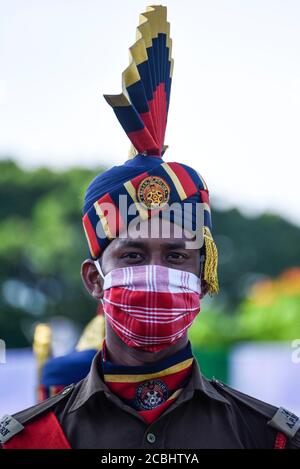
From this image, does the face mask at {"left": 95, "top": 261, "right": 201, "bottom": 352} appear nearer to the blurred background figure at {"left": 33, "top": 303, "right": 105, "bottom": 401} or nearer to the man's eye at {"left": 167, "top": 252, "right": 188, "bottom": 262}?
the man's eye at {"left": 167, "top": 252, "right": 188, "bottom": 262}

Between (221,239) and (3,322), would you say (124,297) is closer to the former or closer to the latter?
(3,322)

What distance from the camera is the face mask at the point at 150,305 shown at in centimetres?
409

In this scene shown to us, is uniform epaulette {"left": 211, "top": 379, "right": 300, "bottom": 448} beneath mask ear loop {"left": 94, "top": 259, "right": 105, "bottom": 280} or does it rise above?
beneath

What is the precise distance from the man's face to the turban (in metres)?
0.05

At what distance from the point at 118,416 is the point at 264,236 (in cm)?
4080

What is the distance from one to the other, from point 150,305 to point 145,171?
0.57 meters

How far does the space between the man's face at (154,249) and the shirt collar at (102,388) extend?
407 millimetres

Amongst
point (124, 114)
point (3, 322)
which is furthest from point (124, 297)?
point (3, 322)

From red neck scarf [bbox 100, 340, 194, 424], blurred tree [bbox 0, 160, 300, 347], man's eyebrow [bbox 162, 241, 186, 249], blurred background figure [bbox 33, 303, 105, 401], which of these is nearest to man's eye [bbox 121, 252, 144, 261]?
man's eyebrow [bbox 162, 241, 186, 249]

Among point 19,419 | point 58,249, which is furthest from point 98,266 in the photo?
point 58,249

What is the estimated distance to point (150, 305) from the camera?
4098 millimetres

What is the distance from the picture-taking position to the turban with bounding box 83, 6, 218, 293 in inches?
168

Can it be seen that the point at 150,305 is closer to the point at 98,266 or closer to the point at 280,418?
the point at 98,266

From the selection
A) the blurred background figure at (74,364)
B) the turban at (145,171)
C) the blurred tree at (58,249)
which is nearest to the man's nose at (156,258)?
the turban at (145,171)
